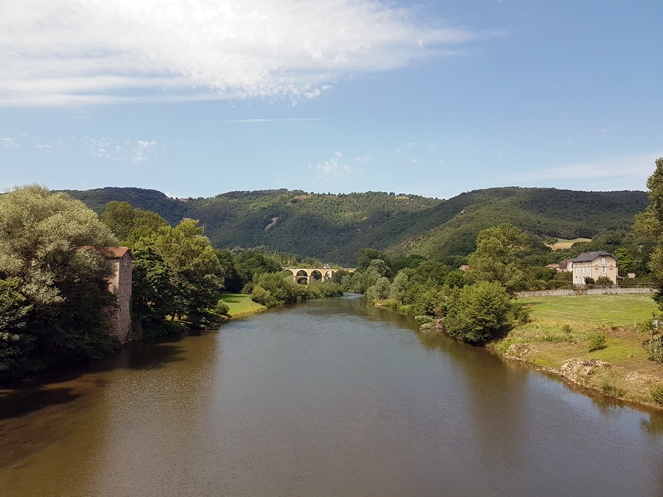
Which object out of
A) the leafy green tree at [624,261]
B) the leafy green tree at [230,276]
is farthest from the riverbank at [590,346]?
the leafy green tree at [230,276]

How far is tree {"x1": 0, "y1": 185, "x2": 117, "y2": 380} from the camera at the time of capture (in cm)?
2553

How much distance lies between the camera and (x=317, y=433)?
810 inches

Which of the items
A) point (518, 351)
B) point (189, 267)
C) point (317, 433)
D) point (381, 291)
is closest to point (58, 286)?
point (317, 433)

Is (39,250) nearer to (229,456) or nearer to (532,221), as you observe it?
(229,456)

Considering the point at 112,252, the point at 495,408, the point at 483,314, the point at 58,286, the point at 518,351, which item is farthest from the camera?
the point at 483,314

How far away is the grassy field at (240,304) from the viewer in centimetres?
6588

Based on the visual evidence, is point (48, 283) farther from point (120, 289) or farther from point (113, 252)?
point (120, 289)

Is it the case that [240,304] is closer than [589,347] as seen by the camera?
No

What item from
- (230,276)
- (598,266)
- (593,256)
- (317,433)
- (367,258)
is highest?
(593,256)

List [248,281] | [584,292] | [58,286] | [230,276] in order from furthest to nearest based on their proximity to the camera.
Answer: [248,281] < [230,276] < [584,292] < [58,286]

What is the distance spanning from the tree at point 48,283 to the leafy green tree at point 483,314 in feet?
93.8

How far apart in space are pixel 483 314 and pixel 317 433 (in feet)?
80.5

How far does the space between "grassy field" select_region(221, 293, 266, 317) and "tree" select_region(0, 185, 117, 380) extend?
1242 inches

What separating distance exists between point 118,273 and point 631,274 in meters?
83.3
